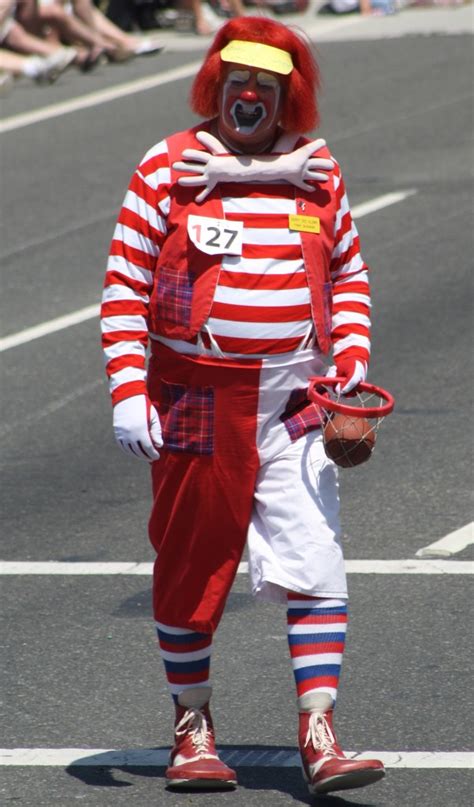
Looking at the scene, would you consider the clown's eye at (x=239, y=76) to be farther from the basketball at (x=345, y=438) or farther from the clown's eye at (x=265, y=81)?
the basketball at (x=345, y=438)

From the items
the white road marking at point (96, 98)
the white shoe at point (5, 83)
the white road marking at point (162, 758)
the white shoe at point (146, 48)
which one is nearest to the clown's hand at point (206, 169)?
the white road marking at point (162, 758)

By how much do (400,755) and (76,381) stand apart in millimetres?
4698

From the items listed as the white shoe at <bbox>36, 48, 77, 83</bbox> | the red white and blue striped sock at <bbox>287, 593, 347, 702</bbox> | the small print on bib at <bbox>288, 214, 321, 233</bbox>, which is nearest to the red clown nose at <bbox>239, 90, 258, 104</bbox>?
the small print on bib at <bbox>288, 214, 321, 233</bbox>

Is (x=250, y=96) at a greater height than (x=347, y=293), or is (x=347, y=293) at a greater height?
(x=250, y=96)

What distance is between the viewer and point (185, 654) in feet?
16.2

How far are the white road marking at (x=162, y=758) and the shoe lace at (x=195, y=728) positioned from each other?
146 mm

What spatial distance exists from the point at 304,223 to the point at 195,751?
1475mm

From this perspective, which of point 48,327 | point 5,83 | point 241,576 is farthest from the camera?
point 5,83

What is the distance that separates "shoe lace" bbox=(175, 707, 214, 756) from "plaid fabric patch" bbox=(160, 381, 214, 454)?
74 cm

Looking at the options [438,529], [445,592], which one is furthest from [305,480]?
[438,529]

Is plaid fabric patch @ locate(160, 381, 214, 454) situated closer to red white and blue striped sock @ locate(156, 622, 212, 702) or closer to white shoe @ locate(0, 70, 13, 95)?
red white and blue striped sock @ locate(156, 622, 212, 702)

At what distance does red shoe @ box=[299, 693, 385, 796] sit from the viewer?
14.9 feet

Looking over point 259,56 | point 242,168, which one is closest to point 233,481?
point 242,168

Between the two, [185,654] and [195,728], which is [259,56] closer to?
[185,654]
